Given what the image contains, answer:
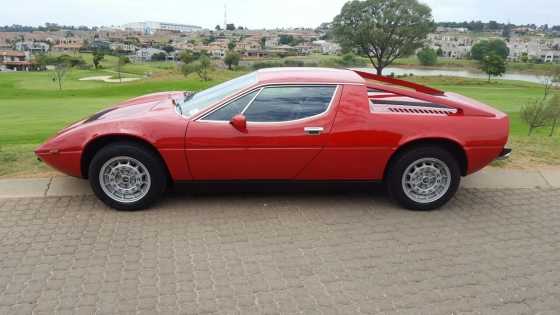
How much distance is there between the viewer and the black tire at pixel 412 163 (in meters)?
4.36

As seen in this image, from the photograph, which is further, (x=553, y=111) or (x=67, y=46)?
(x=67, y=46)

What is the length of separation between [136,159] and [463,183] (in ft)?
12.1

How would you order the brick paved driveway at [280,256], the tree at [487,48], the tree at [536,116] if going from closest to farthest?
1. the brick paved driveway at [280,256]
2. the tree at [536,116]
3. the tree at [487,48]

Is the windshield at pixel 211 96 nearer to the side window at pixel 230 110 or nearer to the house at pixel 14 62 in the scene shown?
the side window at pixel 230 110

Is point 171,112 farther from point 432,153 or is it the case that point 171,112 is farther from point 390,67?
point 390,67

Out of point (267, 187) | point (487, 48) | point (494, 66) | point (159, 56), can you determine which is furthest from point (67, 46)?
point (267, 187)

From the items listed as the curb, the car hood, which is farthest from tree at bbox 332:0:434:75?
the car hood

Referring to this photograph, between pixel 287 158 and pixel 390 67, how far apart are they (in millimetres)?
63186

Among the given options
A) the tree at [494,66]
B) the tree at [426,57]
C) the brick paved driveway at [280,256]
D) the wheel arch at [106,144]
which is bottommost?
the brick paved driveway at [280,256]

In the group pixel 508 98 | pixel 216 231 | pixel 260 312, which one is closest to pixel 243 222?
pixel 216 231

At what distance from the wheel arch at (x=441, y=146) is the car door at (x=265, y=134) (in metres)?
0.75

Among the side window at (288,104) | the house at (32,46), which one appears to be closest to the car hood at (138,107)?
the side window at (288,104)

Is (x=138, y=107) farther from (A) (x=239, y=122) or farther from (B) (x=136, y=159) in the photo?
(A) (x=239, y=122)

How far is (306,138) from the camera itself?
4234mm
